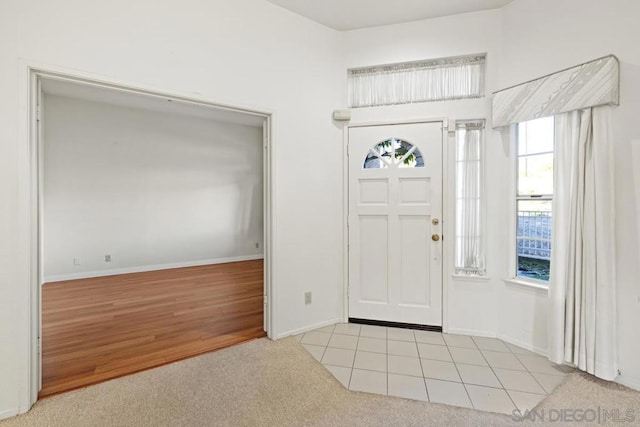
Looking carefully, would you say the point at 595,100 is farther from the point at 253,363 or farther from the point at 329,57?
the point at 253,363

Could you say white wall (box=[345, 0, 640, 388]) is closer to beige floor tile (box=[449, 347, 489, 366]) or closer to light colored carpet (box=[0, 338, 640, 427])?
beige floor tile (box=[449, 347, 489, 366])

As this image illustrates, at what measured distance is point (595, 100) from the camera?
197cm

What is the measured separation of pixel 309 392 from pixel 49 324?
2927 mm

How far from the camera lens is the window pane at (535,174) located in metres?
2.43

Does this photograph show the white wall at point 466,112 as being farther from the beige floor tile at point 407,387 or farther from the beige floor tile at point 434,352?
the beige floor tile at point 407,387

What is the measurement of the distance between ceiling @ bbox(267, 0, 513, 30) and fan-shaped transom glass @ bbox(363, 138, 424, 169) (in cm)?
116

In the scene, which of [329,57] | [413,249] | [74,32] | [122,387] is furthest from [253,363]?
[329,57]

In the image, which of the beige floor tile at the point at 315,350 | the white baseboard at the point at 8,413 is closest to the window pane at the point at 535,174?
the beige floor tile at the point at 315,350

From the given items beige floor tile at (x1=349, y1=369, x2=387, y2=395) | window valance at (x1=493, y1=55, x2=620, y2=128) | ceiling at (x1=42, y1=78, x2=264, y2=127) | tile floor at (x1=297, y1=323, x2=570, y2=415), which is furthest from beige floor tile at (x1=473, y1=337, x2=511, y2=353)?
ceiling at (x1=42, y1=78, x2=264, y2=127)

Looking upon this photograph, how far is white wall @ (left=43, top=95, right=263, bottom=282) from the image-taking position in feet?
15.2

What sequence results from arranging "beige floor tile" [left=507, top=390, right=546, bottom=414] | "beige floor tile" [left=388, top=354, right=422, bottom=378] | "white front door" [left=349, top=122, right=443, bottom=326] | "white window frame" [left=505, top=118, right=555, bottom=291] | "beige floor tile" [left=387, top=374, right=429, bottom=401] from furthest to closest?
"white front door" [left=349, top=122, right=443, bottom=326], "white window frame" [left=505, top=118, right=555, bottom=291], "beige floor tile" [left=388, top=354, right=422, bottom=378], "beige floor tile" [left=387, top=374, right=429, bottom=401], "beige floor tile" [left=507, top=390, right=546, bottom=414]

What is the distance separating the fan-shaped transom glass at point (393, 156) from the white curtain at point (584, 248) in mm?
1104

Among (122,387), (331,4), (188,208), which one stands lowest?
(122,387)

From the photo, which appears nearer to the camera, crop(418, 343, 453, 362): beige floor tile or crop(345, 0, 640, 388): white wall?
crop(345, 0, 640, 388): white wall
